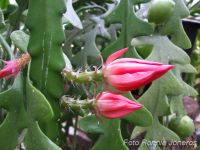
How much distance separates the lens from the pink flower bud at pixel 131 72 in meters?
0.49

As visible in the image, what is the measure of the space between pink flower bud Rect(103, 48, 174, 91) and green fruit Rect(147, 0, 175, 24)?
0.24 metres

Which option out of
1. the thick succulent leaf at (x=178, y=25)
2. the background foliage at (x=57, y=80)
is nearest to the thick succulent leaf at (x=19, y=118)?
the background foliage at (x=57, y=80)

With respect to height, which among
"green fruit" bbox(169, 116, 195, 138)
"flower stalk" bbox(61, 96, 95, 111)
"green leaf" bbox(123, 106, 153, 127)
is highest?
"flower stalk" bbox(61, 96, 95, 111)

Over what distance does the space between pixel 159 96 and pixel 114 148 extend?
152 millimetres

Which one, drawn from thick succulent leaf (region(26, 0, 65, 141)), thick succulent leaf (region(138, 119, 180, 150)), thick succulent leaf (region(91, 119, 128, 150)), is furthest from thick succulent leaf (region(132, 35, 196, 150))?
thick succulent leaf (region(26, 0, 65, 141))

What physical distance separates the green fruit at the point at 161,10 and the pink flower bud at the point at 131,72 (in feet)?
0.79

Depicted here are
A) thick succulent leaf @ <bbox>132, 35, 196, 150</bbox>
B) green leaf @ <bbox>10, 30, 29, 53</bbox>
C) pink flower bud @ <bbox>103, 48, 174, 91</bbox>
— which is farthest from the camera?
thick succulent leaf @ <bbox>132, 35, 196, 150</bbox>

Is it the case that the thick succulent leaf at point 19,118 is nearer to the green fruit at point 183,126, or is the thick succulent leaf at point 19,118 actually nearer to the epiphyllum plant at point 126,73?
the epiphyllum plant at point 126,73

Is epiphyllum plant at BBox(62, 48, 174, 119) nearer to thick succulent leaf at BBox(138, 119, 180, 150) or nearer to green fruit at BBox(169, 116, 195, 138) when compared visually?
thick succulent leaf at BBox(138, 119, 180, 150)

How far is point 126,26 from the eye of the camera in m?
0.72

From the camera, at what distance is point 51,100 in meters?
0.58

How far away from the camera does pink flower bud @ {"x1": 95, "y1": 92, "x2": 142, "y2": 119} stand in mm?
514

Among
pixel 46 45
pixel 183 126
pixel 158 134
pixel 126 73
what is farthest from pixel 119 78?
pixel 183 126

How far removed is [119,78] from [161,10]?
27 centimetres
